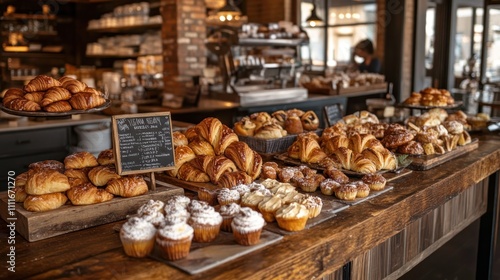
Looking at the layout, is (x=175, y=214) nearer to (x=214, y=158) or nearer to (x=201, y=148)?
(x=214, y=158)

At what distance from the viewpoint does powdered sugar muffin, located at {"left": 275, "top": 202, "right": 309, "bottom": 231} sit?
1.61 meters

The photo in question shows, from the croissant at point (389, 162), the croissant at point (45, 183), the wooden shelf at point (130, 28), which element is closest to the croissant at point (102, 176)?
the croissant at point (45, 183)

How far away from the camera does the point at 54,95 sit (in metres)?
2.04

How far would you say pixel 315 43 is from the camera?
1013 cm

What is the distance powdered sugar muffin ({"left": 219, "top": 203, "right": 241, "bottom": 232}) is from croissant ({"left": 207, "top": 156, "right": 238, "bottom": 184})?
0.41m

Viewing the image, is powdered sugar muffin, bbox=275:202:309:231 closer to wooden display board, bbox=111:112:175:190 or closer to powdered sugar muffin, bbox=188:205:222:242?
powdered sugar muffin, bbox=188:205:222:242

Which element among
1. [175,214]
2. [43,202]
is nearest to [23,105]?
[43,202]

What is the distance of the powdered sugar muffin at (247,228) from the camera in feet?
4.82

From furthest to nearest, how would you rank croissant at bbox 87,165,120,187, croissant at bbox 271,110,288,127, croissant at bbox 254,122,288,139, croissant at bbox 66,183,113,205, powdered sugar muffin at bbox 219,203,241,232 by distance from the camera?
1. croissant at bbox 271,110,288,127
2. croissant at bbox 254,122,288,139
3. croissant at bbox 87,165,120,187
4. croissant at bbox 66,183,113,205
5. powdered sugar muffin at bbox 219,203,241,232

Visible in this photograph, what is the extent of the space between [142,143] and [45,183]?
0.36 metres

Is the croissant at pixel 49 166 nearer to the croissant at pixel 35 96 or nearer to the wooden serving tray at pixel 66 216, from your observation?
the wooden serving tray at pixel 66 216

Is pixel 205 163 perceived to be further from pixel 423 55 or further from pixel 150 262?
pixel 423 55

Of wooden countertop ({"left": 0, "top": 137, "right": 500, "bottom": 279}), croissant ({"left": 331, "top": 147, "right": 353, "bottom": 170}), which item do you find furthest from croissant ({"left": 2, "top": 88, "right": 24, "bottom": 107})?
croissant ({"left": 331, "top": 147, "right": 353, "bottom": 170})

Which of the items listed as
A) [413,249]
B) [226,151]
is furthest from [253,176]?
[413,249]
